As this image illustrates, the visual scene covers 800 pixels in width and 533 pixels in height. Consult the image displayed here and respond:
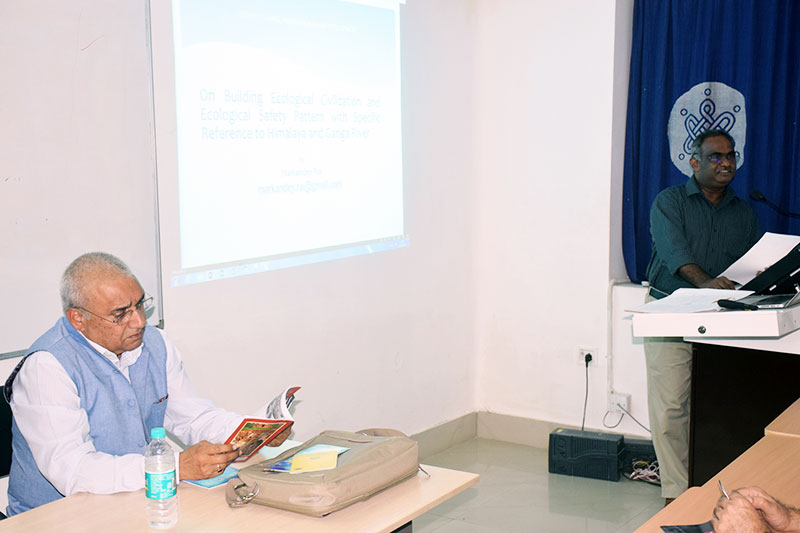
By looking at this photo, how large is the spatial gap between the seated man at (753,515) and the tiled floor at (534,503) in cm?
216

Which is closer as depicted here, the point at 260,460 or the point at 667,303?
the point at 260,460

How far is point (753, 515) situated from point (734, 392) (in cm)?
165

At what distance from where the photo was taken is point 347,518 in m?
2.06

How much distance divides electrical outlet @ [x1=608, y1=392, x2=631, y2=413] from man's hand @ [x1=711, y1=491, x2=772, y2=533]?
10.2ft

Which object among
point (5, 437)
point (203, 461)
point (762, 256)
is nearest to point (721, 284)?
point (762, 256)

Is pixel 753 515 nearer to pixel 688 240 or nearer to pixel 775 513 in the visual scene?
pixel 775 513

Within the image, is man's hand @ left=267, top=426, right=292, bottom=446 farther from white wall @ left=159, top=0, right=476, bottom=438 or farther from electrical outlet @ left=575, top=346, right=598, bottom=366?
electrical outlet @ left=575, top=346, right=598, bottom=366

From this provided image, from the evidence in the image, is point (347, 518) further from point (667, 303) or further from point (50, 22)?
point (50, 22)

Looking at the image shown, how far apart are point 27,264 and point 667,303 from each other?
2194 mm

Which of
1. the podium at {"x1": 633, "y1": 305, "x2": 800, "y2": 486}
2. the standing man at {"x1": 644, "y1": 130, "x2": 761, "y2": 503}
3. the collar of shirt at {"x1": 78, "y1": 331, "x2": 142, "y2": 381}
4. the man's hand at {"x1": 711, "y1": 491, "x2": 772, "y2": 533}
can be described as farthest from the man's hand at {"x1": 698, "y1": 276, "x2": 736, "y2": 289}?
the collar of shirt at {"x1": 78, "y1": 331, "x2": 142, "y2": 381}

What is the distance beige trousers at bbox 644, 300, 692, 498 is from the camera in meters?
3.92

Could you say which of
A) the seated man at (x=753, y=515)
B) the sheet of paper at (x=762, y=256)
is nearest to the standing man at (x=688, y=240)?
the sheet of paper at (x=762, y=256)

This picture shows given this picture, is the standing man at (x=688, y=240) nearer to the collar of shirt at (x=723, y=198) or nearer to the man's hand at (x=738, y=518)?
the collar of shirt at (x=723, y=198)

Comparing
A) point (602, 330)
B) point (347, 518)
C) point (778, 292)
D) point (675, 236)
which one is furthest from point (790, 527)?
point (602, 330)
